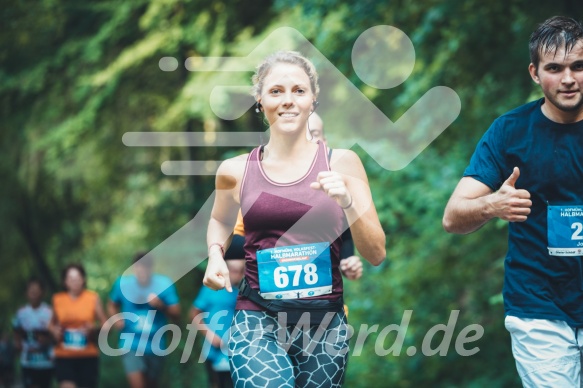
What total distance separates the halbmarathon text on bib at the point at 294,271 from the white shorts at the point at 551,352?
2.76 feet

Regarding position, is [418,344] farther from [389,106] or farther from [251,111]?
[251,111]

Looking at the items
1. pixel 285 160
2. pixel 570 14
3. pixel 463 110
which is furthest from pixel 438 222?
pixel 285 160

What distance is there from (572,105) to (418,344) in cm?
645

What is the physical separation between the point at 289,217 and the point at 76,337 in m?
6.44

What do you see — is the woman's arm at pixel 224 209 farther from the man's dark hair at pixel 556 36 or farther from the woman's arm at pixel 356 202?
the man's dark hair at pixel 556 36

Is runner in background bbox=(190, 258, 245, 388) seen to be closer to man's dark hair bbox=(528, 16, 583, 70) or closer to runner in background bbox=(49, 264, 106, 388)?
runner in background bbox=(49, 264, 106, 388)

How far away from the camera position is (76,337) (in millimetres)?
9500

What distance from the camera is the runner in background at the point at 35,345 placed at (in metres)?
10.8

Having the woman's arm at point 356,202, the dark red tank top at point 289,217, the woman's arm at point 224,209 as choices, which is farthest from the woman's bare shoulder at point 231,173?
the woman's arm at point 356,202

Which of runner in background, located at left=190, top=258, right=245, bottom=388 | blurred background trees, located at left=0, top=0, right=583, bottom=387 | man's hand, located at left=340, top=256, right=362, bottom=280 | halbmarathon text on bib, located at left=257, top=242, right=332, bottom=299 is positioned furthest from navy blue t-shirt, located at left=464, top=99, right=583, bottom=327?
runner in background, located at left=190, top=258, right=245, bottom=388

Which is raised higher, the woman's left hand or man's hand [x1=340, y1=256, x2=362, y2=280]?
man's hand [x1=340, y1=256, x2=362, y2=280]

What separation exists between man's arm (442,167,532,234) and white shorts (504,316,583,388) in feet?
1.53

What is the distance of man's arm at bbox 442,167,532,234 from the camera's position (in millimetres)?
3264

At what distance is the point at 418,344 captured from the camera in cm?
959
